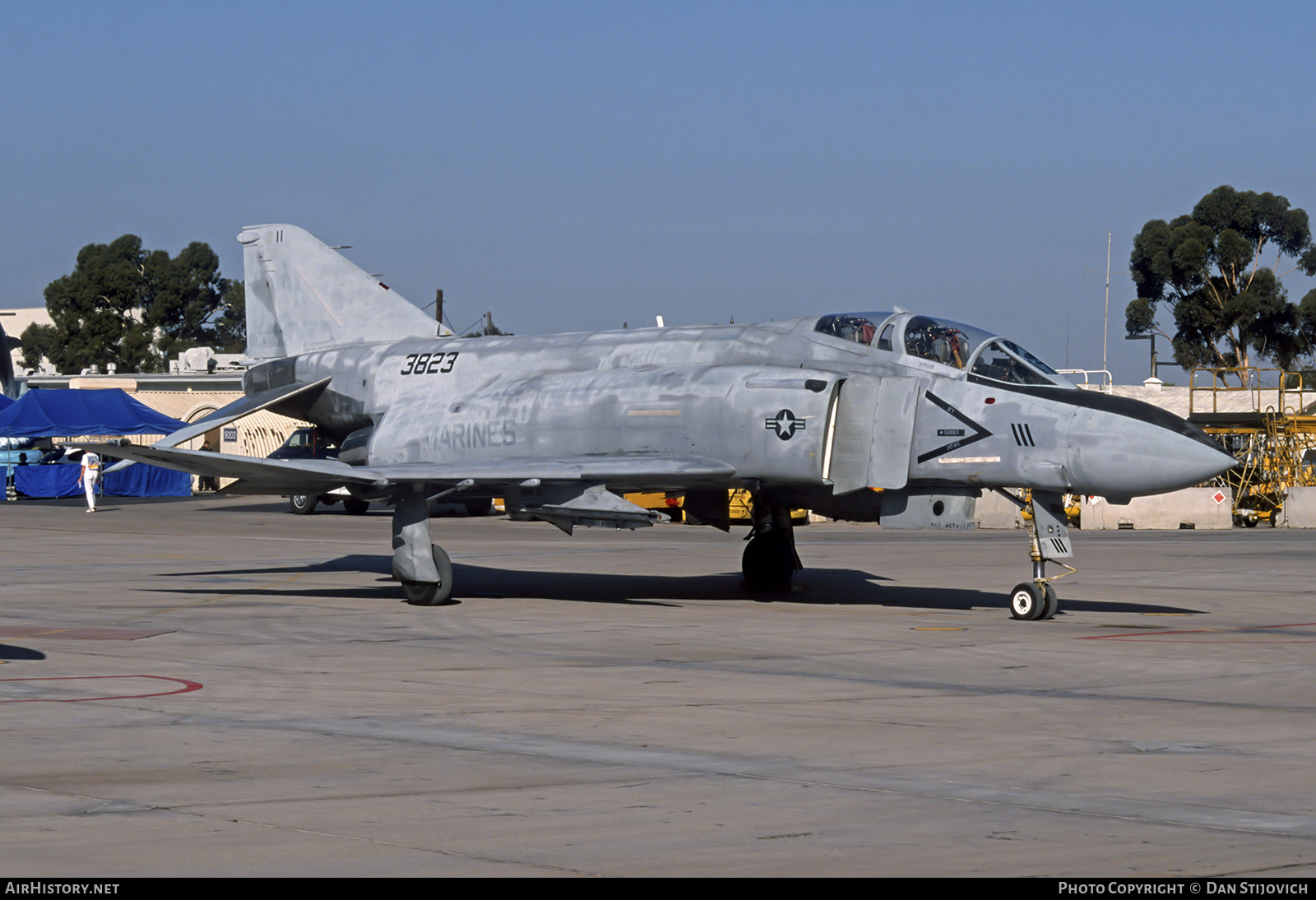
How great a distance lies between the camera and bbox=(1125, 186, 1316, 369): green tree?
74125 mm

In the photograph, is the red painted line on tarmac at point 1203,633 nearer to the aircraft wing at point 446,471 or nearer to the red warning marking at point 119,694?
the aircraft wing at point 446,471

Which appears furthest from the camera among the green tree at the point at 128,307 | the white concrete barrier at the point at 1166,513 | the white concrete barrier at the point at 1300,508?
the green tree at the point at 128,307

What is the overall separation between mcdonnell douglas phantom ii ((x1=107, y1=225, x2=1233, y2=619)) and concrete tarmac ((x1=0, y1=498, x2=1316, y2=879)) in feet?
4.13

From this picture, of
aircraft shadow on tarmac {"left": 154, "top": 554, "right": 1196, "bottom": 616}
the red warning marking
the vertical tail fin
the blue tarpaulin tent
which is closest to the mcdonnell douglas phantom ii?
aircraft shadow on tarmac {"left": 154, "top": 554, "right": 1196, "bottom": 616}

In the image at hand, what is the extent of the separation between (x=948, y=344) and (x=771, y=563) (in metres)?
4.71

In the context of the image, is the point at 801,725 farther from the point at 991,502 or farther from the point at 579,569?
the point at 991,502

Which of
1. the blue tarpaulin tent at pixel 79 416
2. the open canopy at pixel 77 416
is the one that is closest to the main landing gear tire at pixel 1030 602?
the blue tarpaulin tent at pixel 79 416

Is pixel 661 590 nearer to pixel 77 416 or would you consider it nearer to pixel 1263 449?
pixel 1263 449

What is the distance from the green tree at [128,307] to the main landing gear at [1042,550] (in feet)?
357

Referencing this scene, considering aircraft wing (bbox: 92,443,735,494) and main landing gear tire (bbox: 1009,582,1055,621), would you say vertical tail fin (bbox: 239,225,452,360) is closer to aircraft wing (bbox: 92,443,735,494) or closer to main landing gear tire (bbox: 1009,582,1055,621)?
aircraft wing (bbox: 92,443,735,494)

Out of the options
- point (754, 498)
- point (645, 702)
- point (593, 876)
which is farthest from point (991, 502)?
point (593, 876)

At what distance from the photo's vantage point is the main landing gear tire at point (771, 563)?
20469 mm

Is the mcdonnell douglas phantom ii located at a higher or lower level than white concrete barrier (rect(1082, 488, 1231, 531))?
higher

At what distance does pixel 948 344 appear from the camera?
17.2m
